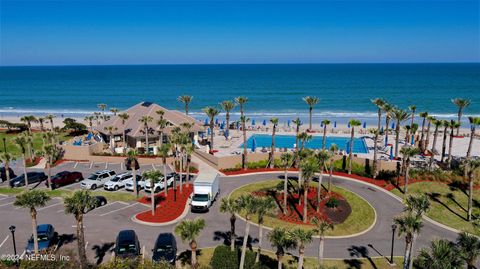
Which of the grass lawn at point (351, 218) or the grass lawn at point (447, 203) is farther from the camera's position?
the grass lawn at point (447, 203)

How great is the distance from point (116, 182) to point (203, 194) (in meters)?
9.67

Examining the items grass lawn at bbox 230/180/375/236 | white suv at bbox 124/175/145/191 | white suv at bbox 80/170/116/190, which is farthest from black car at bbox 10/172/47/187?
grass lawn at bbox 230/180/375/236

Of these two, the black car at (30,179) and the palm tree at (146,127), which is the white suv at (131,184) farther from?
the palm tree at (146,127)

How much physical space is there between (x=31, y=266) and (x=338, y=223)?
20.4m

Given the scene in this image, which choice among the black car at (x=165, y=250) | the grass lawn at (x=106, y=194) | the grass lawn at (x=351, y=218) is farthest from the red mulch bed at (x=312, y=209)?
the grass lawn at (x=106, y=194)

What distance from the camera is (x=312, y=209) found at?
31719mm

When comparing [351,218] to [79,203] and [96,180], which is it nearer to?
[79,203]

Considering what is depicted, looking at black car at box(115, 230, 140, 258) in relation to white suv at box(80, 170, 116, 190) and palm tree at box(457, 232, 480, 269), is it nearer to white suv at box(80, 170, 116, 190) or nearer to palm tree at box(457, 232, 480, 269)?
white suv at box(80, 170, 116, 190)

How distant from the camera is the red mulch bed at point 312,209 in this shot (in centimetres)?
3002

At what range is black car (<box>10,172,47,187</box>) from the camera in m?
36.4

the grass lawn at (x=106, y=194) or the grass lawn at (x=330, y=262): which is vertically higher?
the grass lawn at (x=106, y=194)

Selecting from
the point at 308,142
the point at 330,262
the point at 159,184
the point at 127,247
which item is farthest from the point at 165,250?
the point at 308,142

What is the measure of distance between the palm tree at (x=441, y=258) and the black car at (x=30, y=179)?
113 ft

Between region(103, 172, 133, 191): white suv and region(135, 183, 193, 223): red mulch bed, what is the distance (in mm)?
3546
